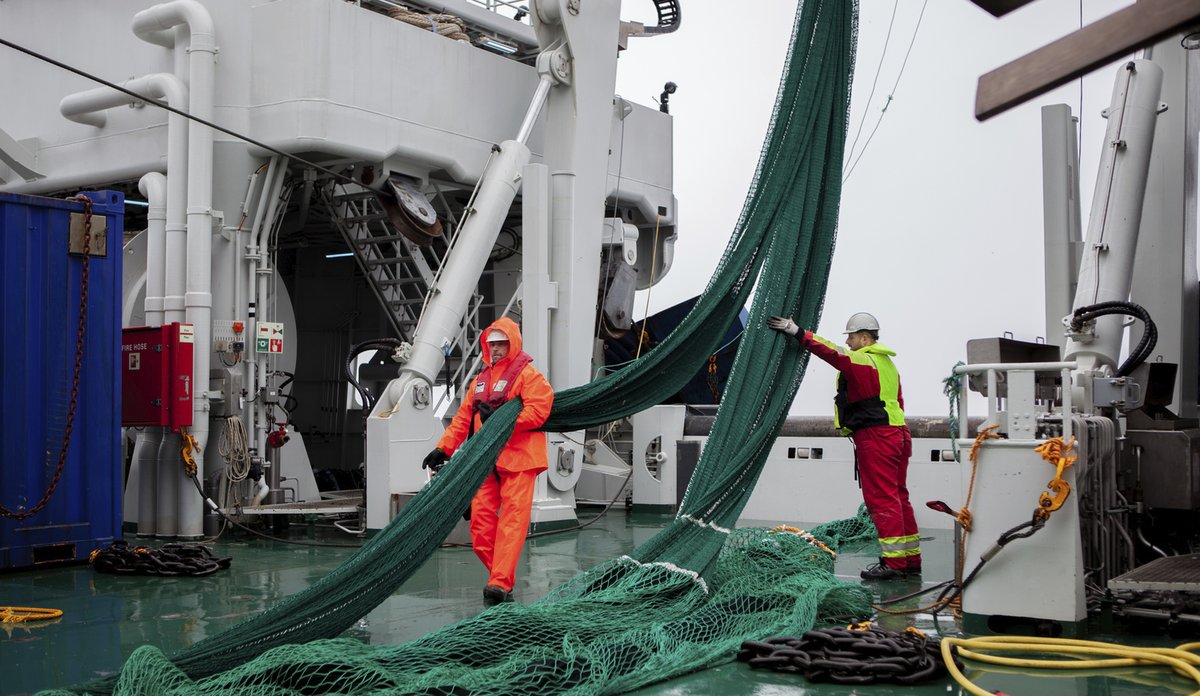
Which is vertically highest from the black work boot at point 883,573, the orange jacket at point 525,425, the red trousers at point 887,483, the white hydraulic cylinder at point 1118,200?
the white hydraulic cylinder at point 1118,200

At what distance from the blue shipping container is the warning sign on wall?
170 cm

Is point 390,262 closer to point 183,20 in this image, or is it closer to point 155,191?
point 155,191

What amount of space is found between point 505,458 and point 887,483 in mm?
2291

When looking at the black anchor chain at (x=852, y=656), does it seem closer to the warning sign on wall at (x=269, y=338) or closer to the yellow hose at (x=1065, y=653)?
the yellow hose at (x=1065, y=653)

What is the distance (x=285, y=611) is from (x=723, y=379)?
33.9ft

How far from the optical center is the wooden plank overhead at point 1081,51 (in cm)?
215

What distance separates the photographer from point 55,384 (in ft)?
26.8

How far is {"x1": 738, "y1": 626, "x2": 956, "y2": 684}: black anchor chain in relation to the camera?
4270 millimetres

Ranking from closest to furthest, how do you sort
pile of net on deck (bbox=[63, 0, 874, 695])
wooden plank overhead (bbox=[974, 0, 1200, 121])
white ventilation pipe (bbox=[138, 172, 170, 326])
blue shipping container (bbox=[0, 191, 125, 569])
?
wooden plank overhead (bbox=[974, 0, 1200, 121]), pile of net on deck (bbox=[63, 0, 874, 695]), blue shipping container (bbox=[0, 191, 125, 569]), white ventilation pipe (bbox=[138, 172, 170, 326])

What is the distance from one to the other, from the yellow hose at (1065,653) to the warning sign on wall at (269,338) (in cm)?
715

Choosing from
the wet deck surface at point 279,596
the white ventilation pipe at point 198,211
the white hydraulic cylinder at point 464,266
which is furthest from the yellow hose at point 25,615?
the white hydraulic cylinder at point 464,266

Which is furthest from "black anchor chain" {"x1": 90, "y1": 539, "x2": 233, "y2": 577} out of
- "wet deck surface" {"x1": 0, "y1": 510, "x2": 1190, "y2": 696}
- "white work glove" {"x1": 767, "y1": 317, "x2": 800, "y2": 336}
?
"white work glove" {"x1": 767, "y1": 317, "x2": 800, "y2": 336}

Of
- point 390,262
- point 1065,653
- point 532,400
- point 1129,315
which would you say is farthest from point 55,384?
point 1129,315

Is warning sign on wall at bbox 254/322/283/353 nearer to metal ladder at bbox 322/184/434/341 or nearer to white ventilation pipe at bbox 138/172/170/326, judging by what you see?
white ventilation pipe at bbox 138/172/170/326
